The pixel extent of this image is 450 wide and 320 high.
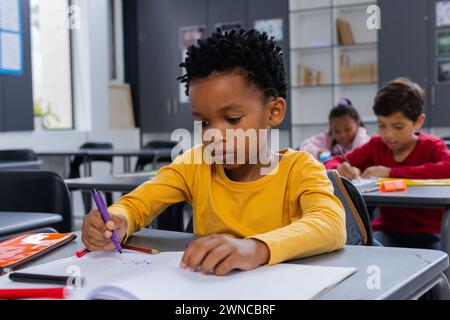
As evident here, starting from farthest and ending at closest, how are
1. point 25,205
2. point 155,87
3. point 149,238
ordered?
point 155,87, point 25,205, point 149,238

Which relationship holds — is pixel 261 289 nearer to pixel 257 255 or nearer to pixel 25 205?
pixel 257 255

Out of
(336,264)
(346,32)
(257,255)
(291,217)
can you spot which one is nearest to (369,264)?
(336,264)

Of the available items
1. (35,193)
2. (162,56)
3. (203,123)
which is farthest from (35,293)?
(162,56)

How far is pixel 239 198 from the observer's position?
1176 millimetres

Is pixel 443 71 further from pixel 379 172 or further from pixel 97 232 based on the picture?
pixel 97 232

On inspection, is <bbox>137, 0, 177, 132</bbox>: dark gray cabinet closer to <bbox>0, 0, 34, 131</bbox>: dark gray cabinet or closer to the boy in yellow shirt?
<bbox>0, 0, 34, 131</bbox>: dark gray cabinet

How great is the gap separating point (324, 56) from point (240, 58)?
584cm

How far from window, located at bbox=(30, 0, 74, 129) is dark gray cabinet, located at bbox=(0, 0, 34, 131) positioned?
24 centimetres

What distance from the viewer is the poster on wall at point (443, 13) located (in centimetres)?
594

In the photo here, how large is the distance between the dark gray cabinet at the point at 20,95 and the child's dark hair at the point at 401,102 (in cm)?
396

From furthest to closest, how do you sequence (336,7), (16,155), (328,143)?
(336,7)
(16,155)
(328,143)

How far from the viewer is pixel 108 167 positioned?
7066 millimetres

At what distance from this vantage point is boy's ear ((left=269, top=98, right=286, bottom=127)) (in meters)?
1.20

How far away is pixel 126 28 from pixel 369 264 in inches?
291
